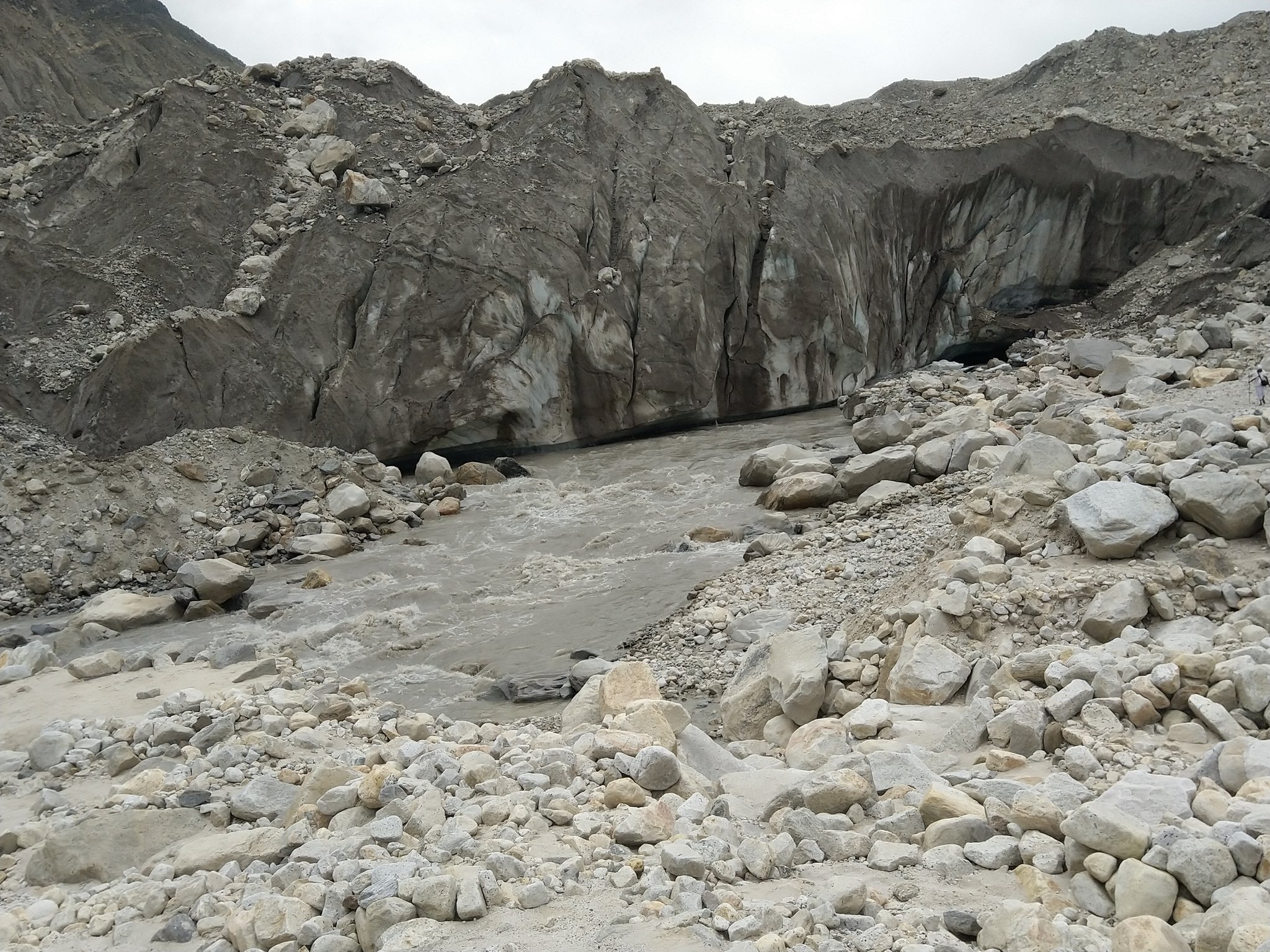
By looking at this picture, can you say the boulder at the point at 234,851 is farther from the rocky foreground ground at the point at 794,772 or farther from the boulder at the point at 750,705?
the boulder at the point at 750,705

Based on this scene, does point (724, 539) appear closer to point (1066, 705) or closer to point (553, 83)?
point (1066, 705)

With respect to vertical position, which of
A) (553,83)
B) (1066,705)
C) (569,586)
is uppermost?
(553,83)

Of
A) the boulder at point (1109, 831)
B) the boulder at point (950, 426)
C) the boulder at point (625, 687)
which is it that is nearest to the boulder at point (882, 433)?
the boulder at point (950, 426)

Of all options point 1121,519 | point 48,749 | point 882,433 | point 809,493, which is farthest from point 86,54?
point 1121,519

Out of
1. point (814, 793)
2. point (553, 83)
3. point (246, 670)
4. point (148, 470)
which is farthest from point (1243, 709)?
point (553, 83)

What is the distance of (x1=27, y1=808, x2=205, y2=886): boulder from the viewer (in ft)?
12.2

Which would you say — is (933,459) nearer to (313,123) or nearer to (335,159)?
(335,159)

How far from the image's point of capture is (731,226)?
19781 millimetres

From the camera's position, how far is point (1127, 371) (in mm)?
14250

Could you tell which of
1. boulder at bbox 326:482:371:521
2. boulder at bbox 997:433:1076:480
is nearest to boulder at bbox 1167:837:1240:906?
boulder at bbox 997:433:1076:480

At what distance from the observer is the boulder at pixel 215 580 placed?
33.8 feet

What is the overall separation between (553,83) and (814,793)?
2005 centimetres

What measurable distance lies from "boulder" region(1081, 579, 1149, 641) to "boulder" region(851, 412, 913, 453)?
7.78 m

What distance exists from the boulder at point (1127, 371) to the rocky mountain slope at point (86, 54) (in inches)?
1180
